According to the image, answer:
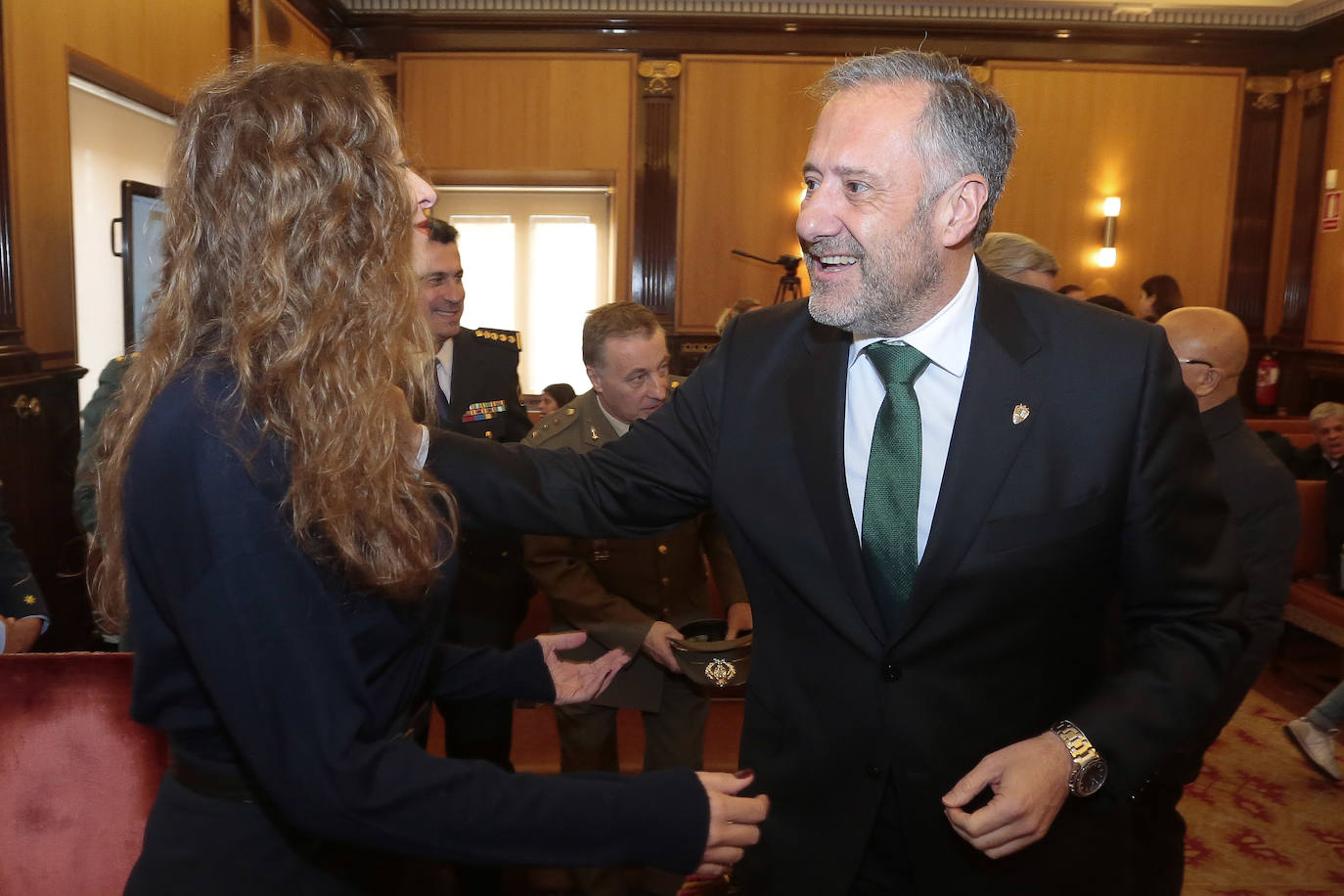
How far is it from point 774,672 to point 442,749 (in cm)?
265

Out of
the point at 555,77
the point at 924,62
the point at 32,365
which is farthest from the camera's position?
the point at 555,77

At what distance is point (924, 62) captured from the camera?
5.14ft

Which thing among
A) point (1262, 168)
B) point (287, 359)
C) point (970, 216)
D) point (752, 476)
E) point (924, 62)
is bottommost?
point (752, 476)

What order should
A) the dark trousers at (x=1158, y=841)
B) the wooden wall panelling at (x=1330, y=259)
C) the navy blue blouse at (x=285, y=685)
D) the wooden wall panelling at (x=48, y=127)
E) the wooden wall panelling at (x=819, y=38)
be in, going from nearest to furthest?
1. the navy blue blouse at (x=285, y=685)
2. the dark trousers at (x=1158, y=841)
3. the wooden wall panelling at (x=48, y=127)
4. the wooden wall panelling at (x=1330, y=259)
5. the wooden wall panelling at (x=819, y=38)

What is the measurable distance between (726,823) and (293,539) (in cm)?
57

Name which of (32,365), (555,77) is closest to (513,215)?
(555,77)

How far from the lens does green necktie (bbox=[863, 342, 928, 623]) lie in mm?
1465

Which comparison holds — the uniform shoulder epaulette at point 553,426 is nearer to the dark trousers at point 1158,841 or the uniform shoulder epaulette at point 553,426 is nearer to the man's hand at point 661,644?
the man's hand at point 661,644

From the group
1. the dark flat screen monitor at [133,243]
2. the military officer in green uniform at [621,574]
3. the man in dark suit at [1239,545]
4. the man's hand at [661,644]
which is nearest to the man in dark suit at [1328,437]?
the man in dark suit at [1239,545]

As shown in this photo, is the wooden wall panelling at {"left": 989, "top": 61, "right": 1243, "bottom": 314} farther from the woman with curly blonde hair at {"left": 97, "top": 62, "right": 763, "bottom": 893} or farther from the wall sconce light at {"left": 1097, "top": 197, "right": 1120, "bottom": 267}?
the woman with curly blonde hair at {"left": 97, "top": 62, "right": 763, "bottom": 893}

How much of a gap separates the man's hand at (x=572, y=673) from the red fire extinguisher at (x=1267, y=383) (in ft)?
28.6

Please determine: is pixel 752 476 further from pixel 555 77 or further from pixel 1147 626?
pixel 555 77

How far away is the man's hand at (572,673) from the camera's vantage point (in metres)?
1.61

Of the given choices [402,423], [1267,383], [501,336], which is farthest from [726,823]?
[1267,383]
